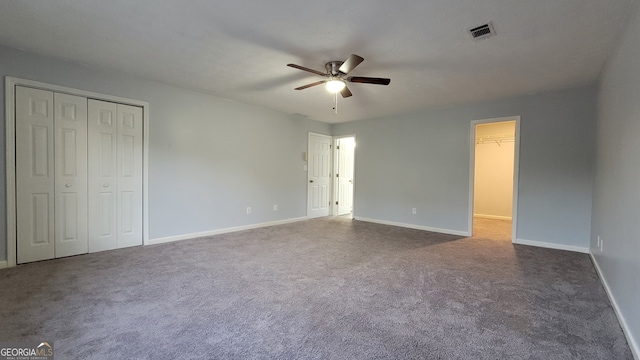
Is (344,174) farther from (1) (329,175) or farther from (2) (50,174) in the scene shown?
(2) (50,174)

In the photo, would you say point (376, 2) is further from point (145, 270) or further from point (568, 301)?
point (145, 270)

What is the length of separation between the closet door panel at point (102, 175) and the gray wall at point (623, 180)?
5142 mm

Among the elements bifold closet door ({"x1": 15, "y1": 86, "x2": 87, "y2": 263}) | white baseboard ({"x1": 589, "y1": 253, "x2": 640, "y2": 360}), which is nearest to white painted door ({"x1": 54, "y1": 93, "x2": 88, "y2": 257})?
bifold closet door ({"x1": 15, "y1": 86, "x2": 87, "y2": 263})

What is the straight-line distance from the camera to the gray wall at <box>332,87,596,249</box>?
3.87 meters

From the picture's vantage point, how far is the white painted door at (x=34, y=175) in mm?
3006

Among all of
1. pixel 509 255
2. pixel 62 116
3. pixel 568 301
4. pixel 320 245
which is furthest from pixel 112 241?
pixel 509 255

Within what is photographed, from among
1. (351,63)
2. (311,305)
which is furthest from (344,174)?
(311,305)

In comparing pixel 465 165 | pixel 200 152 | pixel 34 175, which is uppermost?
pixel 200 152

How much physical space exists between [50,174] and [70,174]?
17cm

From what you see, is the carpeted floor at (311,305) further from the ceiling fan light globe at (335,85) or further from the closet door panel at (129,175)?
the ceiling fan light globe at (335,85)

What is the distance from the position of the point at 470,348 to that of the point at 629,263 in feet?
4.23

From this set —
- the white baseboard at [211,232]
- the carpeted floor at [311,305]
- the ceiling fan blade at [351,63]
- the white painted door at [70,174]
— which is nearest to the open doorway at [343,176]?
the white baseboard at [211,232]

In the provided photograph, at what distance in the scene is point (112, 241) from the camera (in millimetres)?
3658

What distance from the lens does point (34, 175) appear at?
3.09 meters
